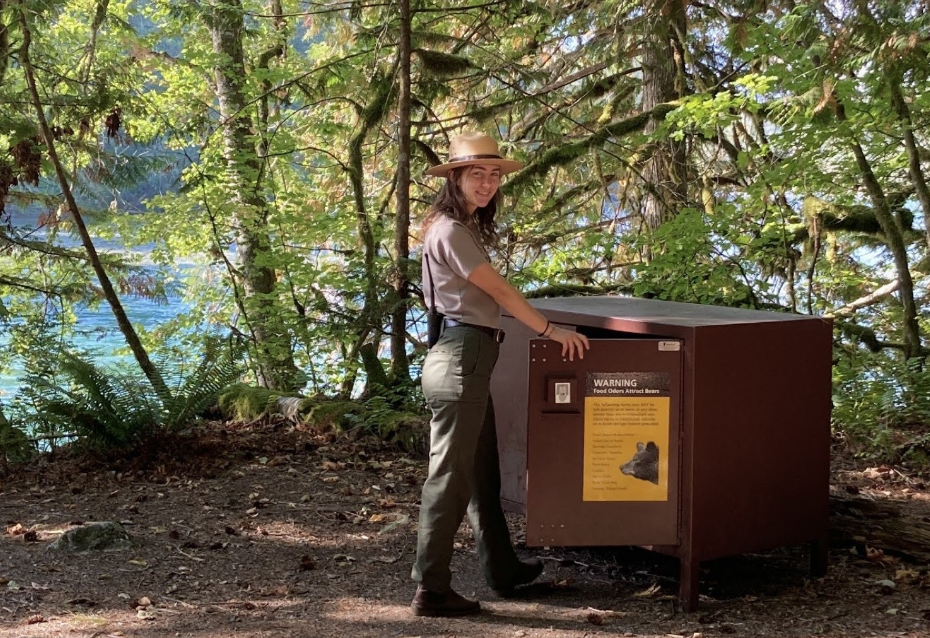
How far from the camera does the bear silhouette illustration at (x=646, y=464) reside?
3.93 meters

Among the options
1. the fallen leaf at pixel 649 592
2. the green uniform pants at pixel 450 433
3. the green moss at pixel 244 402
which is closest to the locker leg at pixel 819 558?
the fallen leaf at pixel 649 592

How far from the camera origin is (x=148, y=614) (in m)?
3.85

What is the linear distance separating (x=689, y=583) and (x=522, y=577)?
76cm

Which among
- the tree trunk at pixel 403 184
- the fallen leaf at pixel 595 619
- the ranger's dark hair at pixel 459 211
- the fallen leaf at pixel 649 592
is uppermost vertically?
the tree trunk at pixel 403 184

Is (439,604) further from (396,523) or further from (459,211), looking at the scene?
(459,211)

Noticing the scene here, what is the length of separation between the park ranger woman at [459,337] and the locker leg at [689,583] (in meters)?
0.87

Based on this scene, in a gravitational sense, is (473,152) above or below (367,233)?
below

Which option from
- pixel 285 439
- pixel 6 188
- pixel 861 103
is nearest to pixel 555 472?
pixel 285 439

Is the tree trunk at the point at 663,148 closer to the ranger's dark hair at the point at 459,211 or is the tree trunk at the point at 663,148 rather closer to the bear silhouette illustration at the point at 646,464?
the ranger's dark hair at the point at 459,211

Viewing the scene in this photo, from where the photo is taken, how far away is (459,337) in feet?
12.2

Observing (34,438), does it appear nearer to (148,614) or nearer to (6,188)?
(6,188)

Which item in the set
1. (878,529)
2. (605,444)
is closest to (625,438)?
(605,444)

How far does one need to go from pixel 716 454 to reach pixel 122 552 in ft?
9.43

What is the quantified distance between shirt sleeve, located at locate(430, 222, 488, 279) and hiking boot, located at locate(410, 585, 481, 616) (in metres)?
1.32
